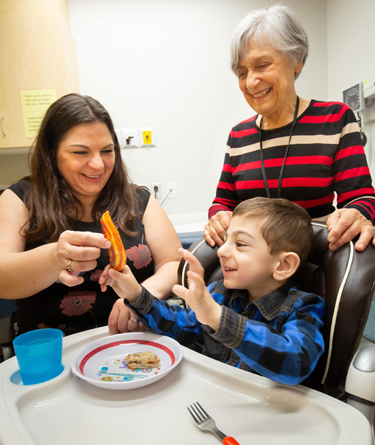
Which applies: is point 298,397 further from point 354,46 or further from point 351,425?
point 354,46

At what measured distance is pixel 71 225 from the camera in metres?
1.45

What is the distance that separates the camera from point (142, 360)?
95cm

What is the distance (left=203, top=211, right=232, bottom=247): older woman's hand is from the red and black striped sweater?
231 mm

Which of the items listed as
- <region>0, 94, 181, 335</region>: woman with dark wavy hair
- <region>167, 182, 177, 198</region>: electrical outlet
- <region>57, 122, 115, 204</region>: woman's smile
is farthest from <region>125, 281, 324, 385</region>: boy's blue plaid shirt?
<region>167, 182, 177, 198</region>: electrical outlet

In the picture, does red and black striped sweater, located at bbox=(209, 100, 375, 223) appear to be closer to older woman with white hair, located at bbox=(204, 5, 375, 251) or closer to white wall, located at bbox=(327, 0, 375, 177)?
older woman with white hair, located at bbox=(204, 5, 375, 251)

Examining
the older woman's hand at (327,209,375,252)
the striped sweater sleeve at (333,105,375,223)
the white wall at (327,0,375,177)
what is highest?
the white wall at (327,0,375,177)

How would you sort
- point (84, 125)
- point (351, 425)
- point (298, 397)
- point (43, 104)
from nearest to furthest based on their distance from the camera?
point (351, 425), point (298, 397), point (84, 125), point (43, 104)

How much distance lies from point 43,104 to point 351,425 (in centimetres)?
263

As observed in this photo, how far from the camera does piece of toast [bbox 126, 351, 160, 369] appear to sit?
3.08 ft

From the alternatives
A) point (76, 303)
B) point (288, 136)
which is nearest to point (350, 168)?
point (288, 136)

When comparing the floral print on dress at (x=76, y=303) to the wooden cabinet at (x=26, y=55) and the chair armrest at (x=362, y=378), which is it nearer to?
the chair armrest at (x=362, y=378)

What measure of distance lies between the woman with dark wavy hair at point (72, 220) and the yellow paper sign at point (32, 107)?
1184 millimetres

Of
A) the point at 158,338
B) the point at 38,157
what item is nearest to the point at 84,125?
the point at 38,157

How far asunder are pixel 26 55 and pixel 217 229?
6.97 ft
